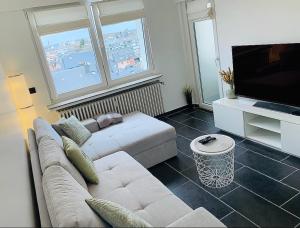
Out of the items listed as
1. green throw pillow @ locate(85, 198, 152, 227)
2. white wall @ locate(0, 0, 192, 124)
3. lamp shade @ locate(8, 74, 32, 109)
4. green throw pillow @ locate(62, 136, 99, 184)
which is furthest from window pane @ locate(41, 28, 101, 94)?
green throw pillow @ locate(85, 198, 152, 227)

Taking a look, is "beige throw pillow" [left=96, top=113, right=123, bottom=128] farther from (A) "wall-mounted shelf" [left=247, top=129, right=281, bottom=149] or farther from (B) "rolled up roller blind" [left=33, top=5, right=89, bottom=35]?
(A) "wall-mounted shelf" [left=247, top=129, right=281, bottom=149]

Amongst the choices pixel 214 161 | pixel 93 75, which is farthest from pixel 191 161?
pixel 93 75

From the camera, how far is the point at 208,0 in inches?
165

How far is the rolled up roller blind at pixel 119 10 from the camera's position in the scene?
438cm

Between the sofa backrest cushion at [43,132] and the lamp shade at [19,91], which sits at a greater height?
the lamp shade at [19,91]

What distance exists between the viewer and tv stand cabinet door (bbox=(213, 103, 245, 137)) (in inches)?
144

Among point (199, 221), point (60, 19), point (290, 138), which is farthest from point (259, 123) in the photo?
point (60, 19)

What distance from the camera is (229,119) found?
12.6 feet

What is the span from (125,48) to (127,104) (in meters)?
0.97

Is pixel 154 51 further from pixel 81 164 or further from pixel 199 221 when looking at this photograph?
pixel 199 221

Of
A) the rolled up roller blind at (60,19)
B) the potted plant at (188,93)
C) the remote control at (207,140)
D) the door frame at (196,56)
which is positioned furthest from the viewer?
the potted plant at (188,93)

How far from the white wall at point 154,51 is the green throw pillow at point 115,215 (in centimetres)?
295

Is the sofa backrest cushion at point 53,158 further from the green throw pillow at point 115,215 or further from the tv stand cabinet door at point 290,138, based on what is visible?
the tv stand cabinet door at point 290,138

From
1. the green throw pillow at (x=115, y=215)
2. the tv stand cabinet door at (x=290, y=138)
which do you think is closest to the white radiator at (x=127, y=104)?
the tv stand cabinet door at (x=290, y=138)
